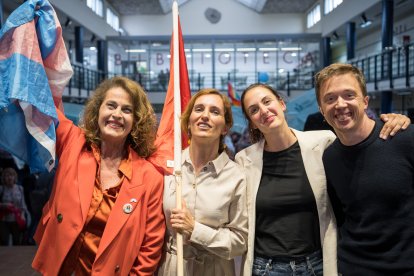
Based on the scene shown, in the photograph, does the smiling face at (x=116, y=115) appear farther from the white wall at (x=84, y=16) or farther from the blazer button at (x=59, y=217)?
the white wall at (x=84, y=16)

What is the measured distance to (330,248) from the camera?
84.1 inches

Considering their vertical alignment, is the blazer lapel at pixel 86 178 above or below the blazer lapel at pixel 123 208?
above

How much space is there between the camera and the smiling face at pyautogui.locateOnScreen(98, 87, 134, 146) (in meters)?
2.12

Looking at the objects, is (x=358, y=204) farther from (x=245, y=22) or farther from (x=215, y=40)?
(x=245, y=22)

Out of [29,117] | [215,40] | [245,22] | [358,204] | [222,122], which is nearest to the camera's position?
[358,204]

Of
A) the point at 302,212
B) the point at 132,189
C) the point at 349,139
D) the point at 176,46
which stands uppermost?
the point at 176,46

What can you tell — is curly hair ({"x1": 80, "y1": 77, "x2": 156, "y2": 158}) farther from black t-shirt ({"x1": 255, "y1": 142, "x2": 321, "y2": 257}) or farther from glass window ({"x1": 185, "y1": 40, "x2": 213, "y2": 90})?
glass window ({"x1": 185, "y1": 40, "x2": 213, "y2": 90})

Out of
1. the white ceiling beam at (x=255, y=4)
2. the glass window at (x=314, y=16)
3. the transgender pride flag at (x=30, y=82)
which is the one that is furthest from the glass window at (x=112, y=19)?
the transgender pride flag at (x=30, y=82)

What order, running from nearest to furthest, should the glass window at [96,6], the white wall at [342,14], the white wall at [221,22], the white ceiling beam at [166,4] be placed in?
the white wall at [342,14] → the glass window at [96,6] → the white ceiling beam at [166,4] → the white wall at [221,22]

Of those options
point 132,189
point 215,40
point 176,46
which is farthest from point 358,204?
point 215,40

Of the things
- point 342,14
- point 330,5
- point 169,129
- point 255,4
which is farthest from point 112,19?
point 169,129

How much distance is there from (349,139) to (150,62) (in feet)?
73.0

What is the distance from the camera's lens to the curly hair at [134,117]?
7.20 ft

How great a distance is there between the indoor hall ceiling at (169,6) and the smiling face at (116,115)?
22030 millimetres
